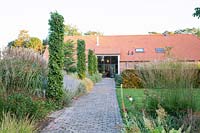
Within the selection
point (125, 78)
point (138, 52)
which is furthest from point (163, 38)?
point (125, 78)

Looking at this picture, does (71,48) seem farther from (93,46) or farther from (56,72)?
(56,72)

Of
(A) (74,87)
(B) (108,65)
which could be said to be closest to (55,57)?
(A) (74,87)

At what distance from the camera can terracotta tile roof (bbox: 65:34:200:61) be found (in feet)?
122

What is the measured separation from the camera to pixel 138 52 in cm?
3816

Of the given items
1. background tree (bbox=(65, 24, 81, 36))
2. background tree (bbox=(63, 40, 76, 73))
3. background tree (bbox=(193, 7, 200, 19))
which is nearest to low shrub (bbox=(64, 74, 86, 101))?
background tree (bbox=(193, 7, 200, 19))

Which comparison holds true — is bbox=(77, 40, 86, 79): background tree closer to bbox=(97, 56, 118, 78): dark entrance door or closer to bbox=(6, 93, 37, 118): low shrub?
bbox=(6, 93, 37, 118): low shrub

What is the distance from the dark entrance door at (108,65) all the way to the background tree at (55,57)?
27.6m

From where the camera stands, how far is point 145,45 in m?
39.0

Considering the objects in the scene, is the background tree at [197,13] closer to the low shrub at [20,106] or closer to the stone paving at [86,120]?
the stone paving at [86,120]

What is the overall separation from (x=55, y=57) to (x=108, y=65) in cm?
2827

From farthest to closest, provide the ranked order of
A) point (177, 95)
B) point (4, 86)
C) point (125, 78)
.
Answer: point (125, 78)
point (4, 86)
point (177, 95)

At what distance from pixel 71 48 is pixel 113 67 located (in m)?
8.92

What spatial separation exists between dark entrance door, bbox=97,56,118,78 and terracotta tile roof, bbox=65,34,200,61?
1230mm

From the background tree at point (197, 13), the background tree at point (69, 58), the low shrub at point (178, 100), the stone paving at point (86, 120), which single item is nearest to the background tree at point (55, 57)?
the stone paving at point (86, 120)
